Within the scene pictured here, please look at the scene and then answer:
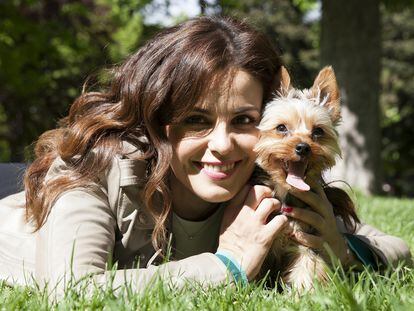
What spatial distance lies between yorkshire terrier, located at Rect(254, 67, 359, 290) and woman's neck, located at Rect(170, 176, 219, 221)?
40cm

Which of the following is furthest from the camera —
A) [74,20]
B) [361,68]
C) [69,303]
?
[74,20]

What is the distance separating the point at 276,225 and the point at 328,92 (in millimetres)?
981

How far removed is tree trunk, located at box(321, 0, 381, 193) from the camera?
1240 centimetres

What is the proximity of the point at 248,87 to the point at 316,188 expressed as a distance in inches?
28.7

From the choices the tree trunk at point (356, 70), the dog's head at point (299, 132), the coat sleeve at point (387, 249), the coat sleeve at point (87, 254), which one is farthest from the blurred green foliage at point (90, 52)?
the coat sleeve at point (87, 254)

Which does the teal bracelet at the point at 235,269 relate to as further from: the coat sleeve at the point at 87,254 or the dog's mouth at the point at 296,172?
the dog's mouth at the point at 296,172

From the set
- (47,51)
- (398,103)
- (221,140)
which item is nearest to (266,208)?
(221,140)

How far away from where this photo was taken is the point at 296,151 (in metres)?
3.48

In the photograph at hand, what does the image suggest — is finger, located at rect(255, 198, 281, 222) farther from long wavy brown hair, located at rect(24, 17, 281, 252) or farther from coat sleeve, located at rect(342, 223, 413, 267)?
coat sleeve, located at rect(342, 223, 413, 267)

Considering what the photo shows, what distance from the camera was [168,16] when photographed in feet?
47.9

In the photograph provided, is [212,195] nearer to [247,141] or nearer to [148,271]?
[247,141]

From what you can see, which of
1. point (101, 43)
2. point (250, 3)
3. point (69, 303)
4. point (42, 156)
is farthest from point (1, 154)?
point (69, 303)

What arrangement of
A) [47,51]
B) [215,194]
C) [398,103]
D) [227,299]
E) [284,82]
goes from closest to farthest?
[227,299] < [215,194] < [284,82] < [47,51] < [398,103]

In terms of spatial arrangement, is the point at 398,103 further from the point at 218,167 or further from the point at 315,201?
the point at 218,167
